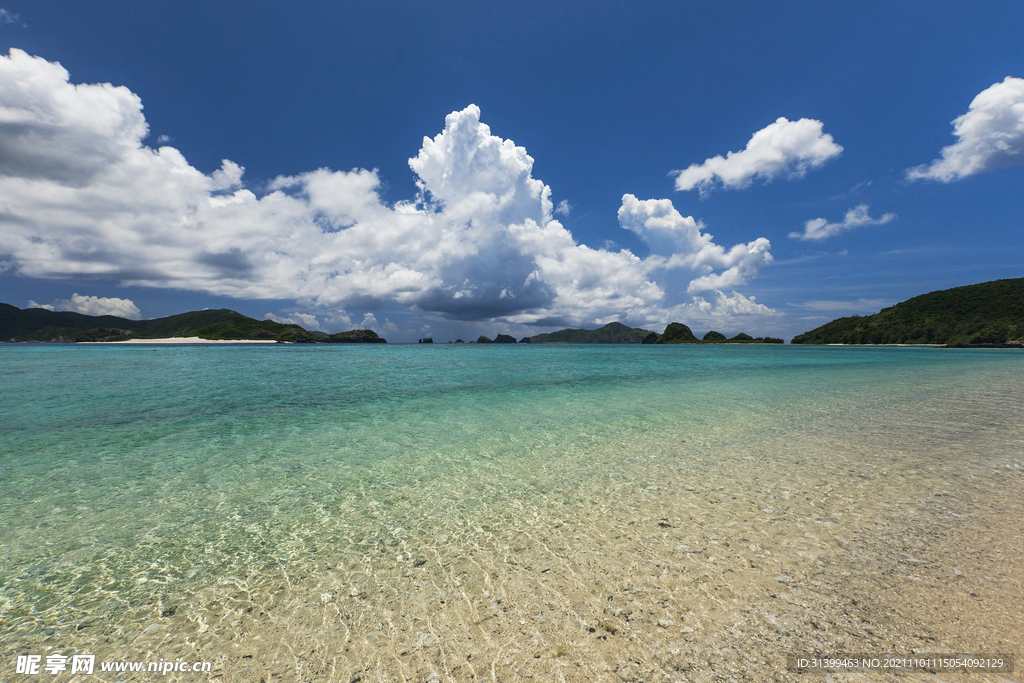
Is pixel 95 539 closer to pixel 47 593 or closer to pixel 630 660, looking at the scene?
pixel 47 593

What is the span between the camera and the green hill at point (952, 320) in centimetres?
11044

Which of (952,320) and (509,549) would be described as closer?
(509,549)

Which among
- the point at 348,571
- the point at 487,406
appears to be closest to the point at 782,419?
the point at 487,406

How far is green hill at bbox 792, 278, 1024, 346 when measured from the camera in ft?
362

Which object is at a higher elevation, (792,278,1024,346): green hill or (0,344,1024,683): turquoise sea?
(792,278,1024,346): green hill

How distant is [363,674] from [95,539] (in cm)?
557

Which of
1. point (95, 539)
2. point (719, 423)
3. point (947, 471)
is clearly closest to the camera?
point (95, 539)

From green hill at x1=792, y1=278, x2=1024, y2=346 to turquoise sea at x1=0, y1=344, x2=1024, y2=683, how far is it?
531 ft

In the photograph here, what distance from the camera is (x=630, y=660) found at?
Result: 3.36 metres

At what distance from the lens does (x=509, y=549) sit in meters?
5.38

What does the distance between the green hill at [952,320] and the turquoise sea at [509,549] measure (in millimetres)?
161892

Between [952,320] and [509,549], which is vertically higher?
[952,320]

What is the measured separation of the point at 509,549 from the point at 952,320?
18808cm

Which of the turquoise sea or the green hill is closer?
the turquoise sea
